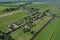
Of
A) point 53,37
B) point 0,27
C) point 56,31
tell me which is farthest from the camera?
point 56,31

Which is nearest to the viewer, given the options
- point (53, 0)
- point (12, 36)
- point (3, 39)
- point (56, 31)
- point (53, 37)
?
point (3, 39)

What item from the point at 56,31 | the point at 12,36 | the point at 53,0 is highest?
the point at 12,36

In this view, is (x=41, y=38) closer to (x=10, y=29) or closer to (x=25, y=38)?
(x=25, y=38)

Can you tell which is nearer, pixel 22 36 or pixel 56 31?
pixel 22 36

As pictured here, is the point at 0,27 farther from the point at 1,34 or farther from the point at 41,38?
the point at 41,38

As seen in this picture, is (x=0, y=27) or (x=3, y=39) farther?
(x=0, y=27)

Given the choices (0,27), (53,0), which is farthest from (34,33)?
(53,0)

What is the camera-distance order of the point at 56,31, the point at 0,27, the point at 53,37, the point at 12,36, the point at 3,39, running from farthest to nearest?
the point at 56,31
the point at 0,27
the point at 53,37
the point at 12,36
the point at 3,39

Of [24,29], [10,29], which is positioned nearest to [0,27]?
[10,29]

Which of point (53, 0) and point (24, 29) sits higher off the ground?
point (24, 29)
